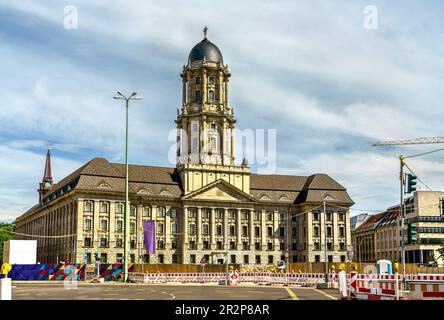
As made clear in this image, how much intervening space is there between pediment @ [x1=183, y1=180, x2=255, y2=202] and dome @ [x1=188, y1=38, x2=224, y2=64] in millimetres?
27510

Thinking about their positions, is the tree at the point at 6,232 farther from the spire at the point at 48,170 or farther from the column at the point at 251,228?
the column at the point at 251,228

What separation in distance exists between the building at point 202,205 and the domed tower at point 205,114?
8.2 inches

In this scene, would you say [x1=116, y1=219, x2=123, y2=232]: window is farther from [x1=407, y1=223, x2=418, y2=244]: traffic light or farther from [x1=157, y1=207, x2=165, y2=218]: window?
[x1=407, y1=223, x2=418, y2=244]: traffic light

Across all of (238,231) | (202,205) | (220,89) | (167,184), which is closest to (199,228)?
(202,205)

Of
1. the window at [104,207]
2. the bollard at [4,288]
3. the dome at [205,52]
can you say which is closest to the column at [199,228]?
the window at [104,207]

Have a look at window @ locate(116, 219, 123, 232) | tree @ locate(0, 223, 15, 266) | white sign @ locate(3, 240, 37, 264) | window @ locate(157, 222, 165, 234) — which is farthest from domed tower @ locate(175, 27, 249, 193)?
tree @ locate(0, 223, 15, 266)

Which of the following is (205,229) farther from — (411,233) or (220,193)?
(411,233)

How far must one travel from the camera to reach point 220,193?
118 metres

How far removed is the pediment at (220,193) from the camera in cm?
11650

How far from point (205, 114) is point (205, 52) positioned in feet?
46.2

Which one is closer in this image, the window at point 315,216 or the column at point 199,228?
the column at point 199,228

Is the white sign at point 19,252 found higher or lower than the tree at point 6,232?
lower
